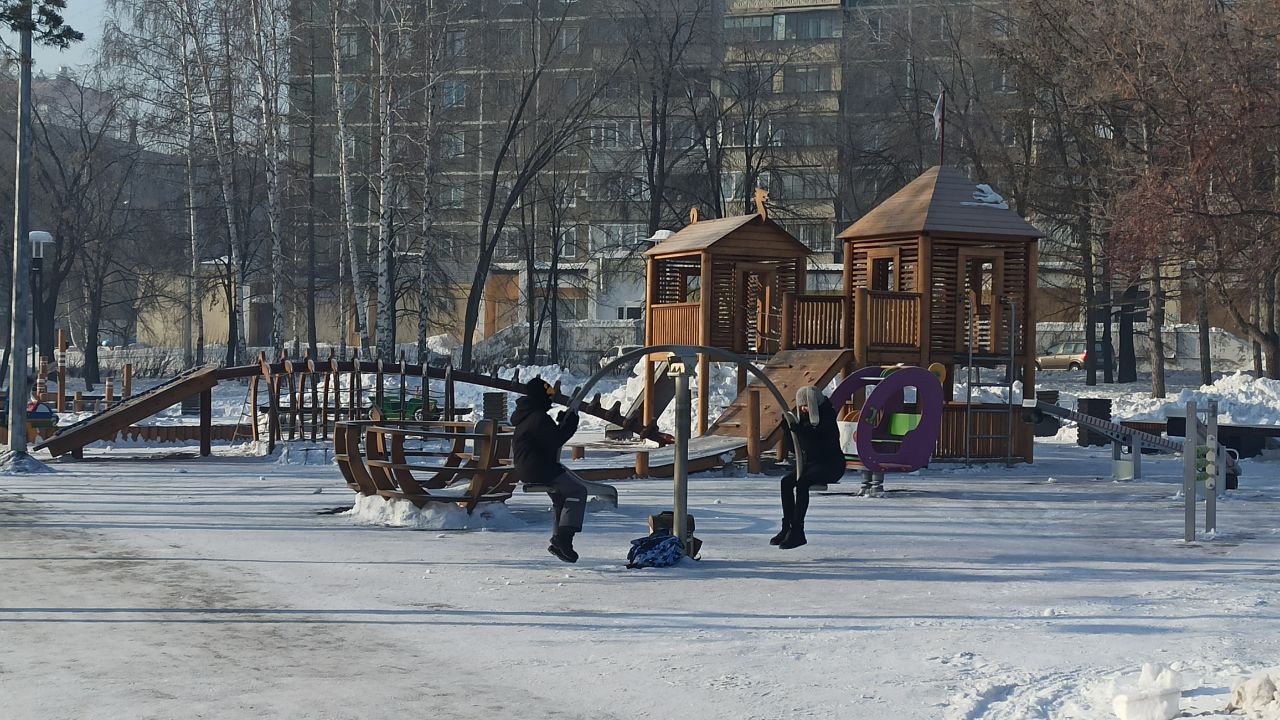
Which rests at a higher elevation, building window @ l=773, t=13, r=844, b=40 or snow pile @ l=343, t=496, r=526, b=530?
building window @ l=773, t=13, r=844, b=40

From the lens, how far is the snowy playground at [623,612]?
759 cm

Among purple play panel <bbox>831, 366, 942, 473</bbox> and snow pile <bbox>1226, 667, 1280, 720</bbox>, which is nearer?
snow pile <bbox>1226, 667, 1280, 720</bbox>

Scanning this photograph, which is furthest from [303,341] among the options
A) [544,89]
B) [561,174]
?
[544,89]

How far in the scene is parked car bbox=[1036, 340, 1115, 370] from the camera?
58219 mm

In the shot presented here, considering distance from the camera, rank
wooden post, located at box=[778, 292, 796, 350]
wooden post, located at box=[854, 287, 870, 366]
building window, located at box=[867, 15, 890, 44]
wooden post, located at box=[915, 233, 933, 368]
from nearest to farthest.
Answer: wooden post, located at box=[854, 287, 870, 366] < wooden post, located at box=[915, 233, 933, 368] < wooden post, located at box=[778, 292, 796, 350] < building window, located at box=[867, 15, 890, 44]

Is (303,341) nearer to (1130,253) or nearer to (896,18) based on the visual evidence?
(896,18)

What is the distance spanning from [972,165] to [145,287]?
35916 millimetres

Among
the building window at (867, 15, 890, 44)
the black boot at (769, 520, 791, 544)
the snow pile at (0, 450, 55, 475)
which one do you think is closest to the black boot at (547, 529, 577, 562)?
the black boot at (769, 520, 791, 544)

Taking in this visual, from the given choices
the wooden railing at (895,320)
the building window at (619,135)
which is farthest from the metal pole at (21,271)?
the building window at (619,135)

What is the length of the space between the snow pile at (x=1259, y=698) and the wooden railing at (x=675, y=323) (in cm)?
2002

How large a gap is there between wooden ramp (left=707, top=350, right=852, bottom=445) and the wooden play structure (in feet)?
0.11

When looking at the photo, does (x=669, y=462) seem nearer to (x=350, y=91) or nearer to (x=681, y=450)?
(x=681, y=450)

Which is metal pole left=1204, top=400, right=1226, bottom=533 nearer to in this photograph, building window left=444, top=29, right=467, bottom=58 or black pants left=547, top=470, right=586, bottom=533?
black pants left=547, top=470, right=586, bottom=533

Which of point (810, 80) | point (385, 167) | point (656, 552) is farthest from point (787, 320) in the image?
point (810, 80)
